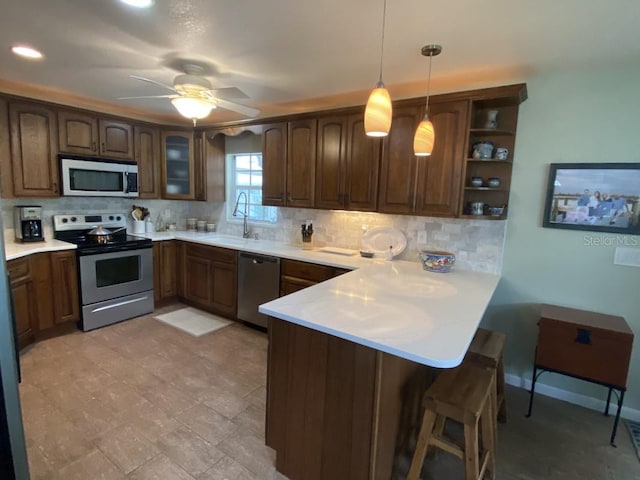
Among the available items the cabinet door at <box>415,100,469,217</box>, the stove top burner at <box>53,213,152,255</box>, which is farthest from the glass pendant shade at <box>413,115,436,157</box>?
the stove top burner at <box>53,213,152,255</box>

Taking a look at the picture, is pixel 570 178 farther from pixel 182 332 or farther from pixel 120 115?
pixel 120 115

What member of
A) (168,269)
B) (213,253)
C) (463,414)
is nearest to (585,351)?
(463,414)

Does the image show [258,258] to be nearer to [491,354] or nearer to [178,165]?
[178,165]

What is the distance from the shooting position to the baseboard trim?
97.2 inches

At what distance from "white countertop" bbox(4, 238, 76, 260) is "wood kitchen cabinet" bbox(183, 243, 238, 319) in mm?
1243

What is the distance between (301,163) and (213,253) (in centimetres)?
150

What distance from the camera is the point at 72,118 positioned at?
355cm

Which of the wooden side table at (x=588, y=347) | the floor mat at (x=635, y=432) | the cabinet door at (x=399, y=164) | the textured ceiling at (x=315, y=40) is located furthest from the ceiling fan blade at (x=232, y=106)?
the floor mat at (x=635, y=432)

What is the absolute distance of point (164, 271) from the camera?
4.24 meters

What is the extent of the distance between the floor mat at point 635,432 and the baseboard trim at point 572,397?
5cm

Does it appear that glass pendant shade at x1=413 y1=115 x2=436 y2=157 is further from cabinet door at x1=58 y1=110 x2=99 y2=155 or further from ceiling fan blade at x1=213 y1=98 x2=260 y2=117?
cabinet door at x1=58 y1=110 x2=99 y2=155

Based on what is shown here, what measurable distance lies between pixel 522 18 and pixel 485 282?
1.69 meters

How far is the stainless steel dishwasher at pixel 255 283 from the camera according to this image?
11.4 feet

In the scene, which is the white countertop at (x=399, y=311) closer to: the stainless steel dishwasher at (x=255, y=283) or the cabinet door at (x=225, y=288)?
the stainless steel dishwasher at (x=255, y=283)
